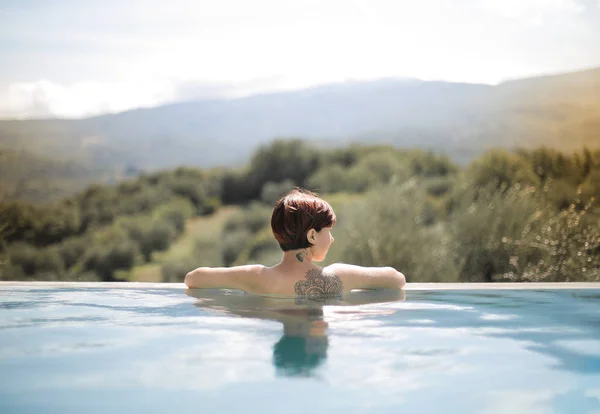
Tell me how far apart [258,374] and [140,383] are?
285mm

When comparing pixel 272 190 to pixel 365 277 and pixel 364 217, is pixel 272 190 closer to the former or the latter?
pixel 364 217

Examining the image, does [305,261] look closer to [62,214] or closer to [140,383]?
Answer: [140,383]

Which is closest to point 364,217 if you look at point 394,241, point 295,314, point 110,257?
point 394,241

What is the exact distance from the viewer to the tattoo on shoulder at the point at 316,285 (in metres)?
2.82

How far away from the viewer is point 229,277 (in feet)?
9.71

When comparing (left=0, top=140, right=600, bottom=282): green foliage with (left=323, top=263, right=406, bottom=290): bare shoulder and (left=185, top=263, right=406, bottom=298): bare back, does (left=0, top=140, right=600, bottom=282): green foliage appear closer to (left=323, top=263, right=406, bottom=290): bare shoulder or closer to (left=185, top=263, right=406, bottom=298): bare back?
(left=323, top=263, right=406, bottom=290): bare shoulder

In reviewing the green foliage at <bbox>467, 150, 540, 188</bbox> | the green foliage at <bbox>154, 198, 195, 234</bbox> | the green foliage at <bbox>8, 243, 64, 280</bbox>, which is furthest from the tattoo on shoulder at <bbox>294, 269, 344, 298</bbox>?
the green foliage at <bbox>154, 198, 195, 234</bbox>

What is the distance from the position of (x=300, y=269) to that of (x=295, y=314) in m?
0.28

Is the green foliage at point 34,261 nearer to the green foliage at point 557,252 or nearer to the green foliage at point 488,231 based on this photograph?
the green foliage at point 488,231

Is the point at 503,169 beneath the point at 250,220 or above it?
above

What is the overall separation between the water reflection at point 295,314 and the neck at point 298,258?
5.6 inches

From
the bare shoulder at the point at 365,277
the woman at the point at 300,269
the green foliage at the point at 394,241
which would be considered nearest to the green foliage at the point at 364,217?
the green foliage at the point at 394,241

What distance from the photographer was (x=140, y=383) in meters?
1.75

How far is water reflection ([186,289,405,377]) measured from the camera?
193cm
